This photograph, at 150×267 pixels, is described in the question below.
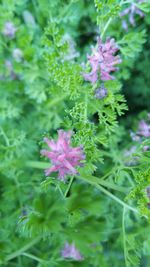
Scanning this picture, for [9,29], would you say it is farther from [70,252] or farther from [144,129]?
[70,252]

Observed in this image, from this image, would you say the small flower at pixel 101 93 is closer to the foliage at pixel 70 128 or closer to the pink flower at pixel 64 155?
the foliage at pixel 70 128

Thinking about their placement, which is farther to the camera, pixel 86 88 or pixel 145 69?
pixel 145 69

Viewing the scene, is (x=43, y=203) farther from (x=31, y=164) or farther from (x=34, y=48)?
(x=34, y=48)

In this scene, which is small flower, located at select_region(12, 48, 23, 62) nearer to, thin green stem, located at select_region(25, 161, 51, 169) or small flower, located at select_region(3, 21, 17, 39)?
small flower, located at select_region(3, 21, 17, 39)

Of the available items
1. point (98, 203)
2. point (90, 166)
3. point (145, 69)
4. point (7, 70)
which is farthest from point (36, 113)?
point (98, 203)

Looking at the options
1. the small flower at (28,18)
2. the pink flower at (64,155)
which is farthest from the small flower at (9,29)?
the pink flower at (64,155)

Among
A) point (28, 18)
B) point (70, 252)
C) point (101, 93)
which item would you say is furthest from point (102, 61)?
point (28, 18)

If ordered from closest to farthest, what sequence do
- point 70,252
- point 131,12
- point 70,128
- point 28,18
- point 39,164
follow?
point 70,128 → point 39,164 → point 70,252 → point 131,12 → point 28,18
